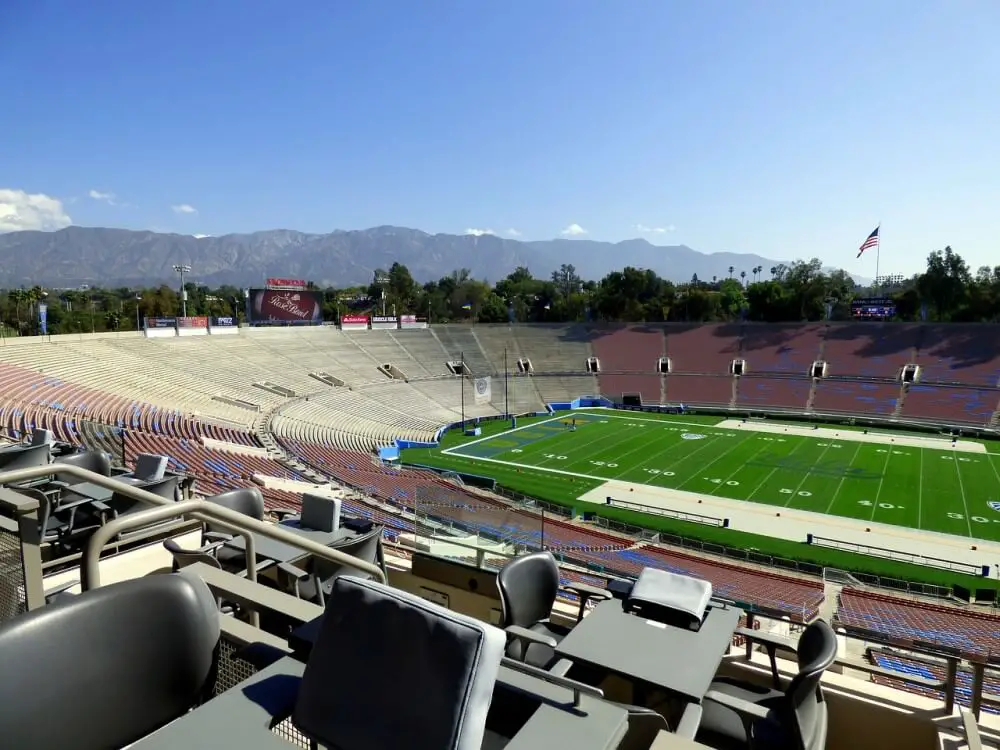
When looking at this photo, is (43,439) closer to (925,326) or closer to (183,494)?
(183,494)

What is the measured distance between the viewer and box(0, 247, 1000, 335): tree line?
57375mm

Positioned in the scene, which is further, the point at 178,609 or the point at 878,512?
the point at 878,512

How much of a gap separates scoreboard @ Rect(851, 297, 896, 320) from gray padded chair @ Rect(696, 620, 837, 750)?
2332 inches

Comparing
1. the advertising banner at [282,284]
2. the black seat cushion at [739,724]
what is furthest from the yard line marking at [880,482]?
the advertising banner at [282,284]

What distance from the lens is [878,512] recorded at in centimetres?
2481

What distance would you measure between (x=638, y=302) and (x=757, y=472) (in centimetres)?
4574

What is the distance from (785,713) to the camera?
3043 millimetres

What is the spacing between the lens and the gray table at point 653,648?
303 cm

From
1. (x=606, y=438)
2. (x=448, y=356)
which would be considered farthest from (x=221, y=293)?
(x=606, y=438)

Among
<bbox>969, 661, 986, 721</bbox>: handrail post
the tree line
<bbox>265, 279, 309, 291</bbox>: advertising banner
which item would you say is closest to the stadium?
<bbox>969, 661, 986, 721</bbox>: handrail post

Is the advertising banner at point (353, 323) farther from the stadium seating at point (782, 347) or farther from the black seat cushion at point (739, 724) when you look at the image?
the black seat cushion at point (739, 724)

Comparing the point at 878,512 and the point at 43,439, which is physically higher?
the point at 43,439

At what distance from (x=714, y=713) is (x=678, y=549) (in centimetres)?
1818

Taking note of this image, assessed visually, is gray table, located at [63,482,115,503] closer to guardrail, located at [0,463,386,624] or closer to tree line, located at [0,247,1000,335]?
guardrail, located at [0,463,386,624]
